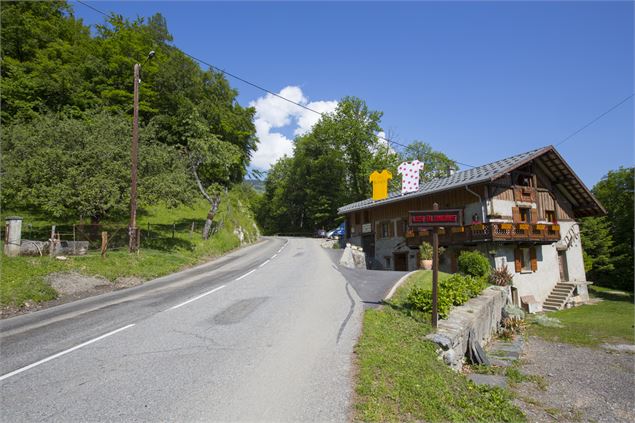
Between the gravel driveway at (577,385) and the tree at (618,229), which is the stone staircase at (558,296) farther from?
the tree at (618,229)

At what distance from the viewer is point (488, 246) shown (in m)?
22.1

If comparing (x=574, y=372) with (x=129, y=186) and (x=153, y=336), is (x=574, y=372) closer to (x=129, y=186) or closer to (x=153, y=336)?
(x=153, y=336)

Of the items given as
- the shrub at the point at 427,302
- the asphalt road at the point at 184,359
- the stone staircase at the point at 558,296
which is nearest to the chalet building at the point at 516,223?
the stone staircase at the point at 558,296

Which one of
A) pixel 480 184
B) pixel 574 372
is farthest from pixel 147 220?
pixel 574 372

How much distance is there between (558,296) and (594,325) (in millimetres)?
6440

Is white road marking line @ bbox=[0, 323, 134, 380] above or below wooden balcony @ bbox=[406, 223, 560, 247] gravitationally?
below

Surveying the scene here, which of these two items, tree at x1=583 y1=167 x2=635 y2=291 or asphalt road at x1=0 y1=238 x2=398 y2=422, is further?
tree at x1=583 y1=167 x2=635 y2=291

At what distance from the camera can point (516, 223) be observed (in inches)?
867

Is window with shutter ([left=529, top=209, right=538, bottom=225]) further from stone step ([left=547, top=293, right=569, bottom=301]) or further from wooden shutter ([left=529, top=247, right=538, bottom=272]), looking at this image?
stone step ([left=547, top=293, right=569, bottom=301])

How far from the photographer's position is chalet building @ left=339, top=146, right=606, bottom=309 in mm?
22172

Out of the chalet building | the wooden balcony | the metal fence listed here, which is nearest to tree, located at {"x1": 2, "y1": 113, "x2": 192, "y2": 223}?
the metal fence

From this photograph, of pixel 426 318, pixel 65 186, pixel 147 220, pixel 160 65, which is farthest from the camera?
pixel 160 65

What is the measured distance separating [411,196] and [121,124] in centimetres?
2167

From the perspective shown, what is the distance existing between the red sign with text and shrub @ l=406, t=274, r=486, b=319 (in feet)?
7.56
